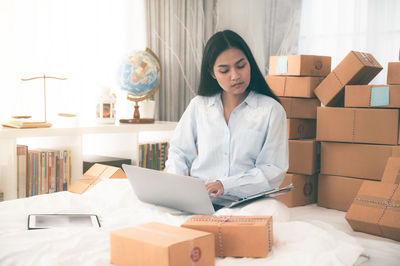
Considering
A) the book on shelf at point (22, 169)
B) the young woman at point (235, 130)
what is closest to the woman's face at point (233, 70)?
the young woman at point (235, 130)

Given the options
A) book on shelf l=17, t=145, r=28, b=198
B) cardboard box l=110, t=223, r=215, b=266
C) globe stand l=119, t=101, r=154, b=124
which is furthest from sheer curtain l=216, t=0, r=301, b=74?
cardboard box l=110, t=223, r=215, b=266

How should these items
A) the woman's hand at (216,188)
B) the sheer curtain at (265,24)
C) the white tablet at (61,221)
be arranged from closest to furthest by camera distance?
the white tablet at (61,221), the woman's hand at (216,188), the sheer curtain at (265,24)

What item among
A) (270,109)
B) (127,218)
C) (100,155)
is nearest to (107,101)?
(100,155)

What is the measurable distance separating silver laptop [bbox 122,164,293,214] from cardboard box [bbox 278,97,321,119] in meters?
0.98

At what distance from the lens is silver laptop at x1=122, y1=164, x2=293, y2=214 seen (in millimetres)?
1372

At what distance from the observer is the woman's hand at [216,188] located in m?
1.54

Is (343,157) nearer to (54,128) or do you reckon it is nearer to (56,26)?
(54,128)

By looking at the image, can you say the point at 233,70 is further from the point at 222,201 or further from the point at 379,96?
the point at 379,96

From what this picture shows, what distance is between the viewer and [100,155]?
2.89 metres

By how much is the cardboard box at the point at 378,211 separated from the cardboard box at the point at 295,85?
702mm

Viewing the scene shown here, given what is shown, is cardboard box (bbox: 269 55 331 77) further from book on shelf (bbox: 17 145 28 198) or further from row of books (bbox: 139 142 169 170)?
book on shelf (bbox: 17 145 28 198)

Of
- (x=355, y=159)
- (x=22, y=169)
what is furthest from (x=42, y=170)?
(x=355, y=159)

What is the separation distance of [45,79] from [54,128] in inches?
16.9

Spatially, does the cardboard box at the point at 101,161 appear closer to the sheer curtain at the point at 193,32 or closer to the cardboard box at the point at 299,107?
the sheer curtain at the point at 193,32
